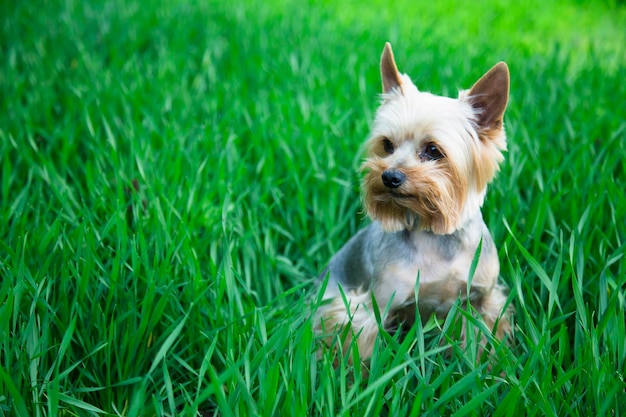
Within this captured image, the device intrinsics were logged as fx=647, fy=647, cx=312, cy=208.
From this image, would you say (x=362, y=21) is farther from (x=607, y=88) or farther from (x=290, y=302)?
(x=290, y=302)

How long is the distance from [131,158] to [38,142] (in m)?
0.89

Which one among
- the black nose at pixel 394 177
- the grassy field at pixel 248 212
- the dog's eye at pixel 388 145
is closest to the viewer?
the grassy field at pixel 248 212

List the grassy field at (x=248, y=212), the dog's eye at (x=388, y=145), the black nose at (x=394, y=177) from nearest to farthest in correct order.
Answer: the grassy field at (x=248, y=212), the black nose at (x=394, y=177), the dog's eye at (x=388, y=145)

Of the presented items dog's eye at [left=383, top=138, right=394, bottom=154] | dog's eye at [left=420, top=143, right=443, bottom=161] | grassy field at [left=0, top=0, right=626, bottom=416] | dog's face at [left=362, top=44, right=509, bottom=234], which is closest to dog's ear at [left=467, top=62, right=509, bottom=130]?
dog's face at [left=362, top=44, right=509, bottom=234]

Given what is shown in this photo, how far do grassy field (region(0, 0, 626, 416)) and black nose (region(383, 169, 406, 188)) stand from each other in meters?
0.49

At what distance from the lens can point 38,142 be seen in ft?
12.5

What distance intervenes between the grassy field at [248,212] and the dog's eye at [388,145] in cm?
54

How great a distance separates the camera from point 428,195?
87.7 inches

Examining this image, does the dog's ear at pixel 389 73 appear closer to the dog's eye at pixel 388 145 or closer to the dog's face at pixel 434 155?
the dog's face at pixel 434 155

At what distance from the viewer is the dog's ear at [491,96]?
87.6 inches

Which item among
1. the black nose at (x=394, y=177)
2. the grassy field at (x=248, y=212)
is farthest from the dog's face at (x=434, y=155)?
the grassy field at (x=248, y=212)

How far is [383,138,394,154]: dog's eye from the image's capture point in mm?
2393

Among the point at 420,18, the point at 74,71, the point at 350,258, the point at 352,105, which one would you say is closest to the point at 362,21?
the point at 420,18

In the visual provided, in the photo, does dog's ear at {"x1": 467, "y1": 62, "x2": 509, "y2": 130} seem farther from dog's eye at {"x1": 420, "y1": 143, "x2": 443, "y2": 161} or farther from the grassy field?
the grassy field
